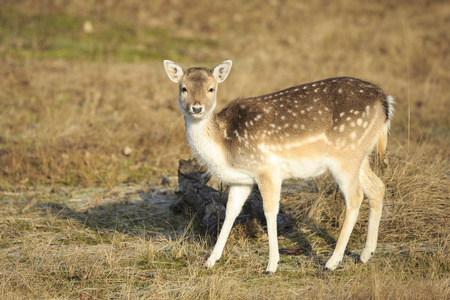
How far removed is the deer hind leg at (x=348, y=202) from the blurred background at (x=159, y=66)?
2.17 m

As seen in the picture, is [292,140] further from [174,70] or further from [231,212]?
[174,70]

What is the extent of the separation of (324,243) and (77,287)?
324cm

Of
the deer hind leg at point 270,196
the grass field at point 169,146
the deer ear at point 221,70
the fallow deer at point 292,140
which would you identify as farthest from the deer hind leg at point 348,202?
the deer ear at point 221,70

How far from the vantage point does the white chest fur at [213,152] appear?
670 centimetres

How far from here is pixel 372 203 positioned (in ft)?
22.6

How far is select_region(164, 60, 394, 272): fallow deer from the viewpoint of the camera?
659cm

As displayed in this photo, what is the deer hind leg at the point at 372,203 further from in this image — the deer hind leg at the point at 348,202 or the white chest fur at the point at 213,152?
the white chest fur at the point at 213,152

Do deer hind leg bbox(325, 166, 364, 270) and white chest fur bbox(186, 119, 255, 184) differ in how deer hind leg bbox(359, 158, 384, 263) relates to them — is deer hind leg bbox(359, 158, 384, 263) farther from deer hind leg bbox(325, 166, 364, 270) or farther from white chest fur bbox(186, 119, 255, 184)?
white chest fur bbox(186, 119, 255, 184)

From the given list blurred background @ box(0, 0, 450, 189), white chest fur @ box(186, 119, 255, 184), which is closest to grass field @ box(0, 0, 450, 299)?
blurred background @ box(0, 0, 450, 189)

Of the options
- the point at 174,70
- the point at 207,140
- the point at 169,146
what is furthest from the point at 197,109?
the point at 169,146

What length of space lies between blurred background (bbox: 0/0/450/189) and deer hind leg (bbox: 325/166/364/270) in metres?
2.17

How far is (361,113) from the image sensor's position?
21.7ft

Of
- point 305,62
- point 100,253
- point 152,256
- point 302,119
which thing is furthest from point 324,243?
point 305,62

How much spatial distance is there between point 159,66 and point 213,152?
11.1 meters
